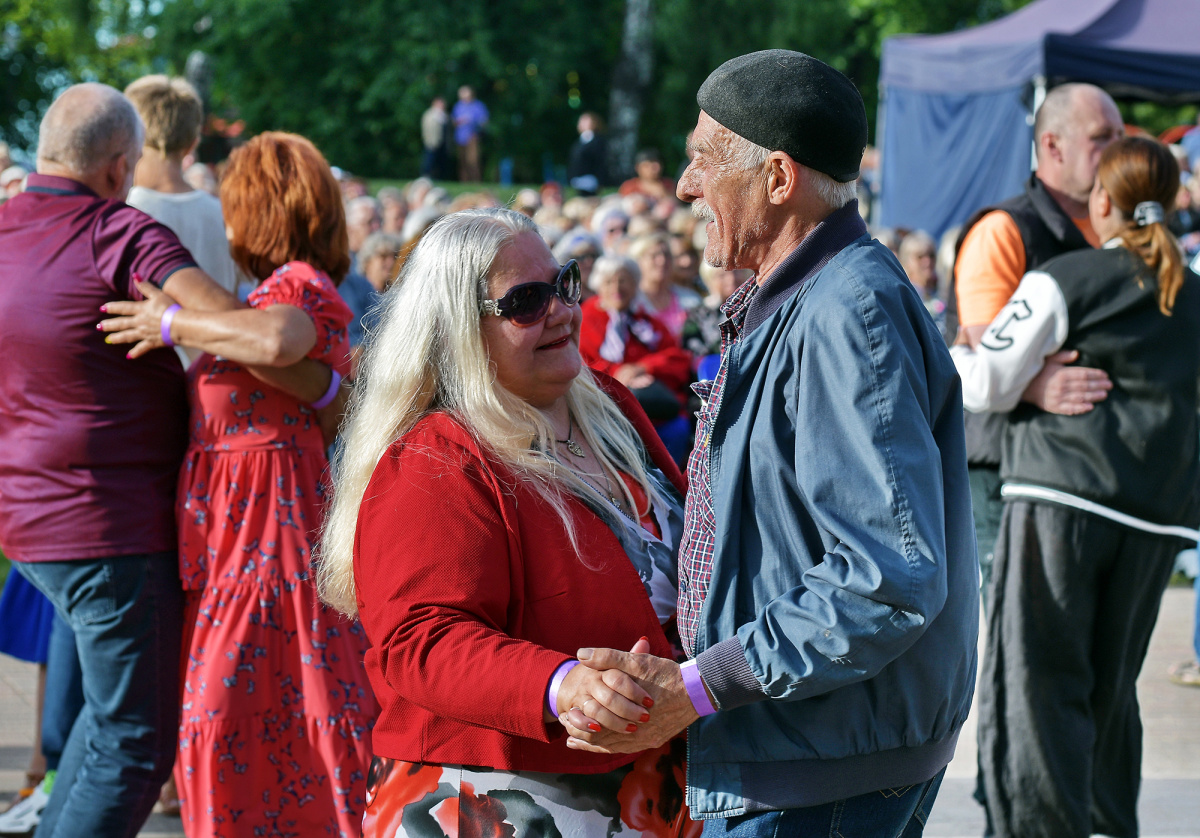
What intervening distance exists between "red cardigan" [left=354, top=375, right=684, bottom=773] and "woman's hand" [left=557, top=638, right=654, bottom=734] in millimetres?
65

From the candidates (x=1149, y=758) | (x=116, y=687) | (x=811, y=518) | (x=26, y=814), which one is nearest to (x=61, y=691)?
(x=26, y=814)

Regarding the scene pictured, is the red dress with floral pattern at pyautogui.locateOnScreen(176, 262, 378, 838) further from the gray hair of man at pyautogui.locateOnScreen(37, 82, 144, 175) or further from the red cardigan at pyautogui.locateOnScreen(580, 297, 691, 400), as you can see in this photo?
the red cardigan at pyautogui.locateOnScreen(580, 297, 691, 400)

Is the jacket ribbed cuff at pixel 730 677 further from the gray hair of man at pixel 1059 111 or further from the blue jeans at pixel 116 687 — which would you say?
the gray hair of man at pixel 1059 111

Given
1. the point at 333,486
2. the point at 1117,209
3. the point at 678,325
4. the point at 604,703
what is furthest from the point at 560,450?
the point at 678,325

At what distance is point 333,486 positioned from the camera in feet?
8.04

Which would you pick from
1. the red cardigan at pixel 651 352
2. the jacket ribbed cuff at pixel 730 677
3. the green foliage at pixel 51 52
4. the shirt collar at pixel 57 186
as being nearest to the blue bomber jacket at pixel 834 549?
the jacket ribbed cuff at pixel 730 677

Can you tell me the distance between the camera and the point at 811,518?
6.00 feet

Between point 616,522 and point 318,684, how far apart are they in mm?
1374

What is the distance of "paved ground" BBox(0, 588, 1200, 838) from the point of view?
4191mm

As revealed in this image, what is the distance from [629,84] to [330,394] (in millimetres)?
28463

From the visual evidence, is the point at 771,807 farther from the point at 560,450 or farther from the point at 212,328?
the point at 212,328

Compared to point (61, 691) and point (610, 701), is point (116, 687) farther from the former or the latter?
point (610, 701)

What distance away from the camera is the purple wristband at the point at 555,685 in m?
1.87

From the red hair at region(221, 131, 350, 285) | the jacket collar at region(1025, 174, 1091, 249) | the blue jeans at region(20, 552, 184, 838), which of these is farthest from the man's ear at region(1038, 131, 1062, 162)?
the blue jeans at region(20, 552, 184, 838)
